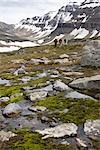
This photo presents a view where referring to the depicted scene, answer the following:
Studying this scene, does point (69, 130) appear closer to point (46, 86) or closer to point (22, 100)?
point (22, 100)

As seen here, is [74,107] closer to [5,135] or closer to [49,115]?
[49,115]

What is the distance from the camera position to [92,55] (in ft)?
131

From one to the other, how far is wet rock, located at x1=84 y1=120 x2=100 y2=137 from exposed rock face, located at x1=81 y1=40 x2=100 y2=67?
783 inches

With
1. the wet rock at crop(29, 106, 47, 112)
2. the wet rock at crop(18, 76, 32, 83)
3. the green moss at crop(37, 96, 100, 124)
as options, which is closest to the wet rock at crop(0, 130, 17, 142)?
the green moss at crop(37, 96, 100, 124)

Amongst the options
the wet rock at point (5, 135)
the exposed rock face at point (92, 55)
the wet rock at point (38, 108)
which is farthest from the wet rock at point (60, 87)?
the exposed rock face at point (92, 55)

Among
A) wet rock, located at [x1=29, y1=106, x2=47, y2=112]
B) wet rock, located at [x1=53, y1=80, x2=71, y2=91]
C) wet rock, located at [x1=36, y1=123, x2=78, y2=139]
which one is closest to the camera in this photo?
wet rock, located at [x1=36, y1=123, x2=78, y2=139]

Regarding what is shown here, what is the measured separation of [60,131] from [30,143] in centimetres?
184

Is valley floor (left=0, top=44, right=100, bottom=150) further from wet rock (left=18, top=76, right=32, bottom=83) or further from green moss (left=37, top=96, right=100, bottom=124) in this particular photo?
wet rock (left=18, top=76, right=32, bottom=83)

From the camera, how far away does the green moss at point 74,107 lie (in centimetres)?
2097

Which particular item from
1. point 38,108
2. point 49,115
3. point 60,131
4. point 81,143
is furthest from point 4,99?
point 81,143

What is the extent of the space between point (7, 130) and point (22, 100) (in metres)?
6.34

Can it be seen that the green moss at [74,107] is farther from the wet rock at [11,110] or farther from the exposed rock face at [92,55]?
the exposed rock face at [92,55]

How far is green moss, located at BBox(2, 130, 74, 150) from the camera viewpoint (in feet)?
56.0

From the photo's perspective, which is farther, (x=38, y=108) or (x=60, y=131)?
(x=38, y=108)
